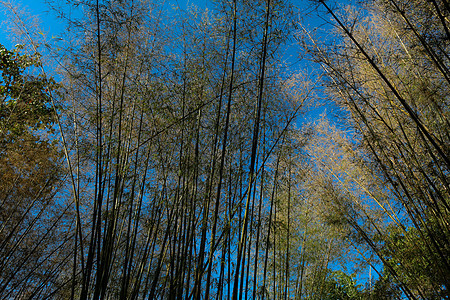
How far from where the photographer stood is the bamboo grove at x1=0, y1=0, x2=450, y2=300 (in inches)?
105

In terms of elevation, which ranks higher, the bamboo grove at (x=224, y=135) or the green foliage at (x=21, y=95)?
the green foliage at (x=21, y=95)

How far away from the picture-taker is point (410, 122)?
10.6 feet

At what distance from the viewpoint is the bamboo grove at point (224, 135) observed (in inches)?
105

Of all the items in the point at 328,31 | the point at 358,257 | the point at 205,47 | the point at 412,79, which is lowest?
the point at 358,257

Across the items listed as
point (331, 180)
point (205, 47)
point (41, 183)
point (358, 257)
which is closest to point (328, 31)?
point (205, 47)

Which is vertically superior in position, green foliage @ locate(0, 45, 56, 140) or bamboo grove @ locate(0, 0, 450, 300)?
green foliage @ locate(0, 45, 56, 140)

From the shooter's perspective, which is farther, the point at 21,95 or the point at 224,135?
the point at 21,95

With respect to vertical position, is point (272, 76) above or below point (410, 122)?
above

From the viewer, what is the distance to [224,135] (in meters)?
2.31

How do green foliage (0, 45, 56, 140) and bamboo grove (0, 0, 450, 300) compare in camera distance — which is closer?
bamboo grove (0, 0, 450, 300)

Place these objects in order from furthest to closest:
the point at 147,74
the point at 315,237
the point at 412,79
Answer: the point at 315,237
the point at 147,74
the point at 412,79

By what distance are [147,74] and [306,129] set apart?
97.9 inches

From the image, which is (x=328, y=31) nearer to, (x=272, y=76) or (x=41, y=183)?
(x=272, y=76)

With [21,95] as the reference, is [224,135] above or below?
below
